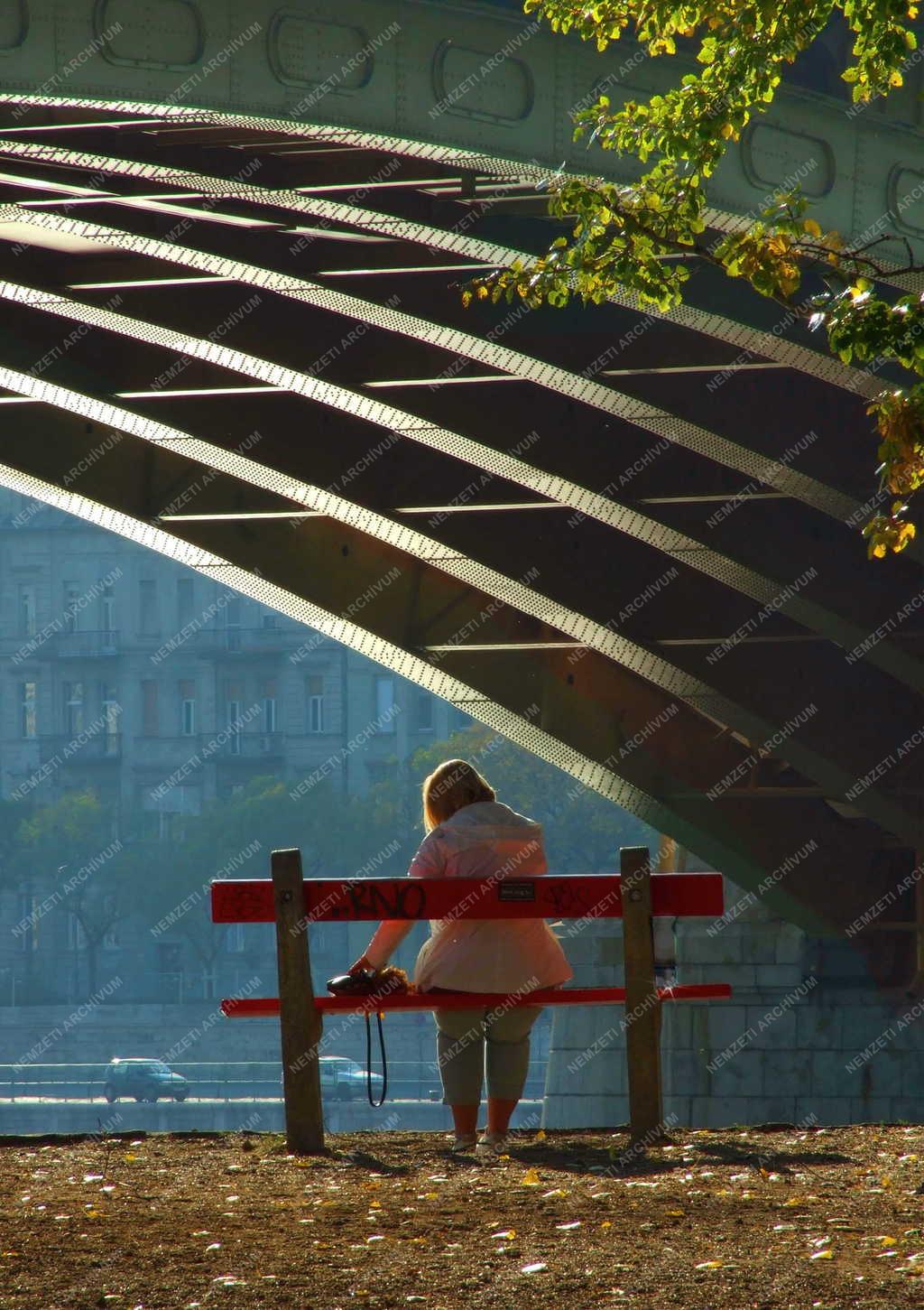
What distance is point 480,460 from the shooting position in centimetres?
1564

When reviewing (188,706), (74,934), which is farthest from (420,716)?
(74,934)

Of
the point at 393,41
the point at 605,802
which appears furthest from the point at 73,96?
the point at 605,802

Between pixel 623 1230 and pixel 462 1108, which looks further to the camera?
pixel 462 1108

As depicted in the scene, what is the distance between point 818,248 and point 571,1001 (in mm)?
3072

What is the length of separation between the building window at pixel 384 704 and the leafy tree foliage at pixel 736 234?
265 ft

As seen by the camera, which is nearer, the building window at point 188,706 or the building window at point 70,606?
the building window at point 188,706

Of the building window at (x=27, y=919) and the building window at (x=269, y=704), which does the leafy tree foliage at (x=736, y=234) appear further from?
the building window at (x=269, y=704)

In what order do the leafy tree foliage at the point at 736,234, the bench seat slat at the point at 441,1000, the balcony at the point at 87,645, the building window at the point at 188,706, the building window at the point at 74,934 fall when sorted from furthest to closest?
the building window at the point at 188,706 < the balcony at the point at 87,645 < the building window at the point at 74,934 < the bench seat slat at the point at 441,1000 < the leafy tree foliage at the point at 736,234

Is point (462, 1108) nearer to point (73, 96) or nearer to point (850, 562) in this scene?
point (73, 96)

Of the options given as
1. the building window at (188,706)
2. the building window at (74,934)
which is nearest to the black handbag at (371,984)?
the building window at (74,934)

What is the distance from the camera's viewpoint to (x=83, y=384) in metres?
16.0

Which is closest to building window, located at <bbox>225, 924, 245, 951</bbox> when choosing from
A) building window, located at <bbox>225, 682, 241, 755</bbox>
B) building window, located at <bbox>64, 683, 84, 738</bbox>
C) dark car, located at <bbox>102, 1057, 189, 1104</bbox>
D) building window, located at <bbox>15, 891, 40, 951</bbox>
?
building window, located at <bbox>15, 891, 40, 951</bbox>

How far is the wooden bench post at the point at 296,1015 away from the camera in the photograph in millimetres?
7398

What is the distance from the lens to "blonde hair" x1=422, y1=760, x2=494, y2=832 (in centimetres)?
771
